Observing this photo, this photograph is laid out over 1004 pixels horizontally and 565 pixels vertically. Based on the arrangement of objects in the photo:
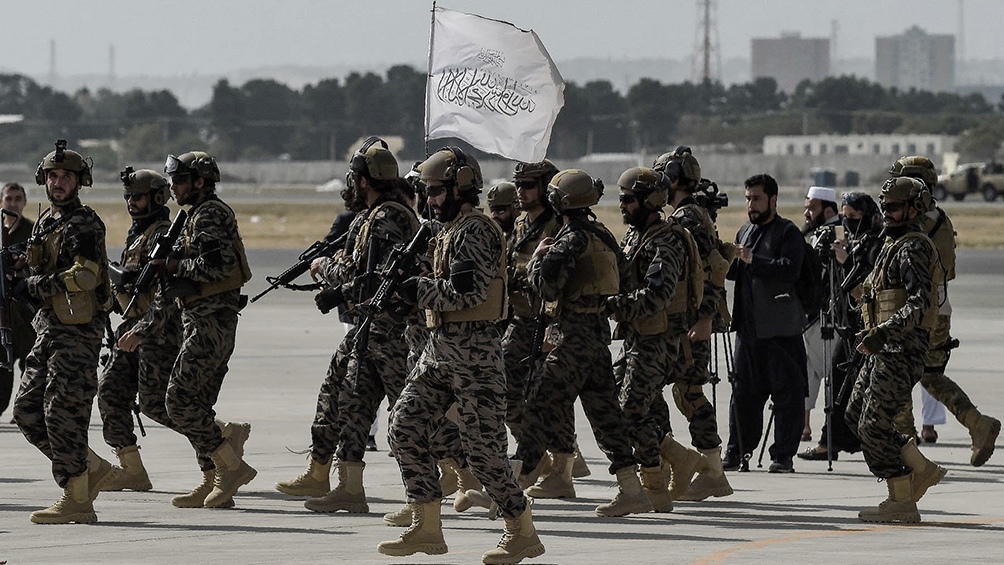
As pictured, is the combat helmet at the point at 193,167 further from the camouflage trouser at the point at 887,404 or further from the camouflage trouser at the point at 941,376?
the camouflage trouser at the point at 941,376

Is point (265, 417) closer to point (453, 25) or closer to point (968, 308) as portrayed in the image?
point (453, 25)

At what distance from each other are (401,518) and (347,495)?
896 millimetres

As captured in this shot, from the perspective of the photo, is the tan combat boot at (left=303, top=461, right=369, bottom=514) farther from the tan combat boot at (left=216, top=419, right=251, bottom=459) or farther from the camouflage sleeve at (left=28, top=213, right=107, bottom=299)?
the camouflage sleeve at (left=28, top=213, right=107, bottom=299)

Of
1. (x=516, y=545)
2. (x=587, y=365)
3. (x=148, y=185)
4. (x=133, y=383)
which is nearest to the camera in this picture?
(x=516, y=545)

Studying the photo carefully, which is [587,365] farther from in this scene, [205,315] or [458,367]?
[205,315]

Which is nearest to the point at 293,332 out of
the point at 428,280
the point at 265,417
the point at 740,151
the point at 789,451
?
the point at 265,417

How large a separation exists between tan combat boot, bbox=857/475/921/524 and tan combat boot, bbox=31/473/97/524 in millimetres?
4187

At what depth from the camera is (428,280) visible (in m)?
9.11

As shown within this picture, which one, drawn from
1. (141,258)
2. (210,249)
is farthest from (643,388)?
(141,258)

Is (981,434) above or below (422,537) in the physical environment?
below

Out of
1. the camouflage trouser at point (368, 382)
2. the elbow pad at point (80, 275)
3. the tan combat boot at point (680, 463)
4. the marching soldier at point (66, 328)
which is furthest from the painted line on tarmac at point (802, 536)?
the elbow pad at point (80, 275)

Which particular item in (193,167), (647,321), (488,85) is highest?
(488,85)

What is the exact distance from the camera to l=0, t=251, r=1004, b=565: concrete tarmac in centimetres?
933

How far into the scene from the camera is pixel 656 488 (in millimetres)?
11000
